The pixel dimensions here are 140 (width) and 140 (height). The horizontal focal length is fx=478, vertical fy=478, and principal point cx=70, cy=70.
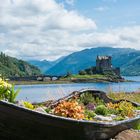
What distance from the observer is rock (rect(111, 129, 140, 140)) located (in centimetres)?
1262

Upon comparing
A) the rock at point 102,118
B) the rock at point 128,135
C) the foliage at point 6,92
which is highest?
the foliage at point 6,92

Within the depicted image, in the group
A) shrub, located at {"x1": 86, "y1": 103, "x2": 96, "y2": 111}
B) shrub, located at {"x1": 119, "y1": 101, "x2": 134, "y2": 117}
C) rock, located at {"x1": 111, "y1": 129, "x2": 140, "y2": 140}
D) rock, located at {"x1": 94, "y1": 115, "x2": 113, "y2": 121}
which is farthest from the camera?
shrub, located at {"x1": 86, "y1": 103, "x2": 96, "y2": 111}

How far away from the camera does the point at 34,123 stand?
984 centimetres

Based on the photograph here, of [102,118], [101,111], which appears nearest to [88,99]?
[101,111]

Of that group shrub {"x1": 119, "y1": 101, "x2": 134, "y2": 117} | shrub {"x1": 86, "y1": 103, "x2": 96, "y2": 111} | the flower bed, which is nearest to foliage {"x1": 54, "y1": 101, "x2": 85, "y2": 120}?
A: the flower bed

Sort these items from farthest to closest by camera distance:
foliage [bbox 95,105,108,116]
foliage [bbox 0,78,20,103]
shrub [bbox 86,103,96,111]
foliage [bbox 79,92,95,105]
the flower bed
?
foliage [bbox 79,92,95,105] → shrub [bbox 86,103,96,111] → foliage [bbox 95,105,108,116] → the flower bed → foliage [bbox 0,78,20,103]

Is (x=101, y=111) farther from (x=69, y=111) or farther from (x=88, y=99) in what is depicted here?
(x=69, y=111)

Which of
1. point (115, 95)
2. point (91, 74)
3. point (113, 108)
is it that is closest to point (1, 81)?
point (113, 108)

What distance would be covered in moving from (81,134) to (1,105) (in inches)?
82.3

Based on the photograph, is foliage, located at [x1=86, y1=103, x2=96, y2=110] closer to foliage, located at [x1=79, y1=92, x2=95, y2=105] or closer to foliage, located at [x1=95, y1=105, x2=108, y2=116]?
foliage, located at [x1=79, y1=92, x2=95, y2=105]

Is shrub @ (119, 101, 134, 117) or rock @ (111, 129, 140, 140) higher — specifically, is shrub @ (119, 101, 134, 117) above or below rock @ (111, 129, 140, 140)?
above

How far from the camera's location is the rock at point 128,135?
12.6 m

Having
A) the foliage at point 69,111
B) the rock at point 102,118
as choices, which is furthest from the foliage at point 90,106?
the foliage at point 69,111

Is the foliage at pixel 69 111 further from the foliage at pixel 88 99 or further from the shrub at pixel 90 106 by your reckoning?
the foliage at pixel 88 99
